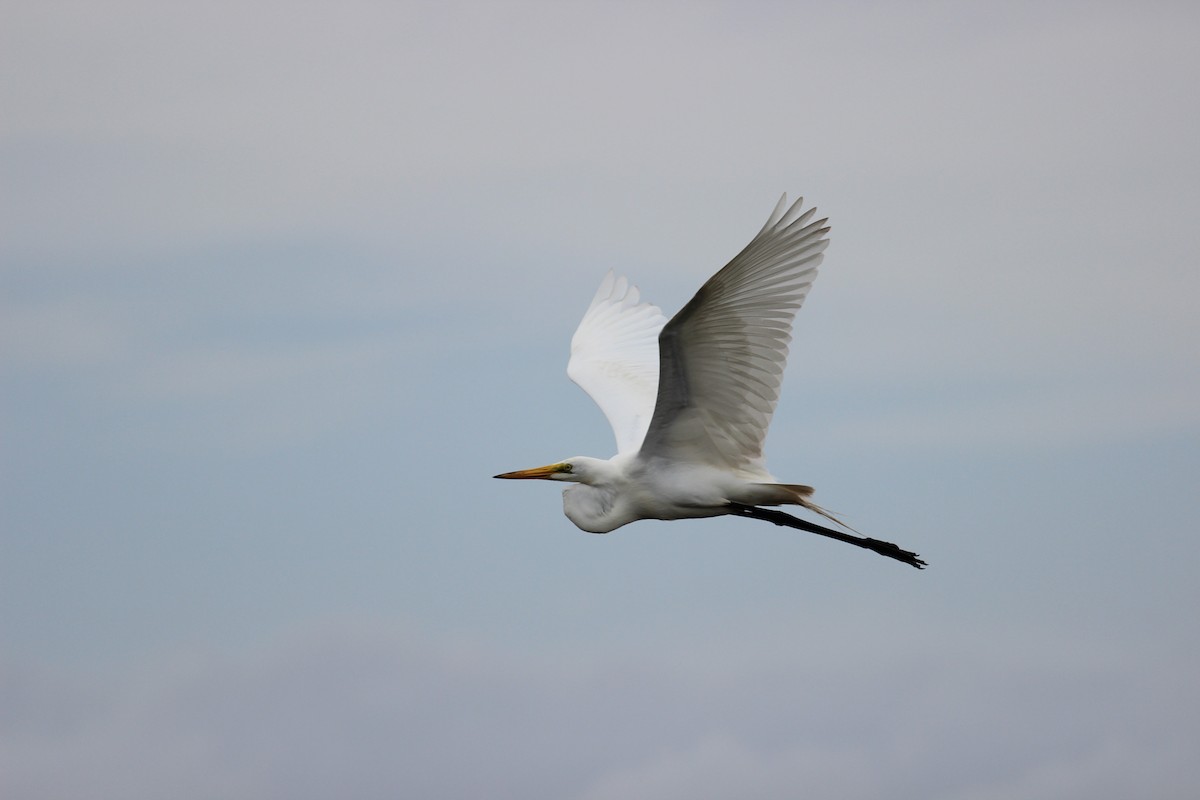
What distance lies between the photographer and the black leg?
12438mm

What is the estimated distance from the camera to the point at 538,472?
12773 mm

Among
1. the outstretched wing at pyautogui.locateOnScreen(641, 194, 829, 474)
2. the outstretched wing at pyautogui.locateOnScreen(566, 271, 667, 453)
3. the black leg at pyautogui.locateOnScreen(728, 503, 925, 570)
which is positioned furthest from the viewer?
the outstretched wing at pyautogui.locateOnScreen(566, 271, 667, 453)

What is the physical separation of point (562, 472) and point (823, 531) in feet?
7.50

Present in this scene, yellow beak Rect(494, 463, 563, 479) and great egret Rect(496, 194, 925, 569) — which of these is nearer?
great egret Rect(496, 194, 925, 569)

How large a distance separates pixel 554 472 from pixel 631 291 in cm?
382

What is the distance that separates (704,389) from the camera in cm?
1134

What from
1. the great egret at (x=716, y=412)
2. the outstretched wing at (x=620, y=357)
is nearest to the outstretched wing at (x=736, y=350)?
the great egret at (x=716, y=412)

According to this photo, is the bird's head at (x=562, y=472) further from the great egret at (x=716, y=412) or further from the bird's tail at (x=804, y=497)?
the bird's tail at (x=804, y=497)

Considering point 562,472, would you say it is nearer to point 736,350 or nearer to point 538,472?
point 538,472

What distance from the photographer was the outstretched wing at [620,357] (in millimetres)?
14117

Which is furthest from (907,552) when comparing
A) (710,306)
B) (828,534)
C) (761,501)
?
(710,306)

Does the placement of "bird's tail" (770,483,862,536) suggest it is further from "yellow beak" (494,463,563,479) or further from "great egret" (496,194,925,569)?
"yellow beak" (494,463,563,479)

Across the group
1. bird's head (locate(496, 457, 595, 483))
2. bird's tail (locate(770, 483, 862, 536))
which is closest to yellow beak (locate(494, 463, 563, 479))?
bird's head (locate(496, 457, 595, 483))

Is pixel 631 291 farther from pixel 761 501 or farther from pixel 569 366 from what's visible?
pixel 761 501
